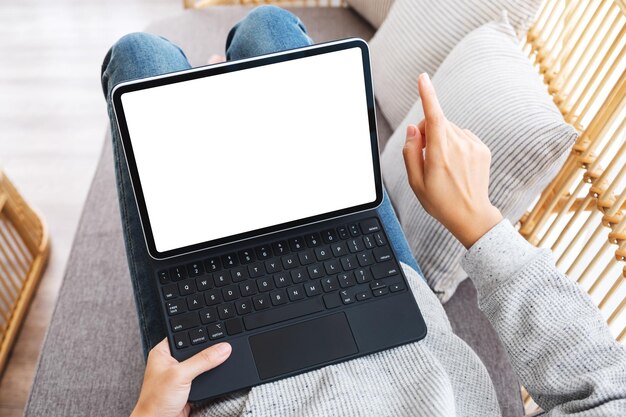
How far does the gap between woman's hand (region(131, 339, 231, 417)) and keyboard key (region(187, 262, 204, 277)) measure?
11 centimetres

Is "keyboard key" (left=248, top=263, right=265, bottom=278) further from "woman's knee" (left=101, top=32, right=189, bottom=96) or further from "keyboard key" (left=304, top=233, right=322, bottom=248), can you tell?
"woman's knee" (left=101, top=32, right=189, bottom=96)

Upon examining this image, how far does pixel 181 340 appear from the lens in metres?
0.68

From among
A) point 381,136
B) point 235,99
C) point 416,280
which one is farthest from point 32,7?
point 416,280

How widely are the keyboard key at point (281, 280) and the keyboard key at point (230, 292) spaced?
5 cm

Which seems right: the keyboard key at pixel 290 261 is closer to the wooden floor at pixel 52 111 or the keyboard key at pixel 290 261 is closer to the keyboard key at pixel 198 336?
the keyboard key at pixel 198 336

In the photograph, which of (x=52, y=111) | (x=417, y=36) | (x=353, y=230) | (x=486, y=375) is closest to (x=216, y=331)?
(x=353, y=230)

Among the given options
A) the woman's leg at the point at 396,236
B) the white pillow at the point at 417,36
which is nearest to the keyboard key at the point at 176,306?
the woman's leg at the point at 396,236

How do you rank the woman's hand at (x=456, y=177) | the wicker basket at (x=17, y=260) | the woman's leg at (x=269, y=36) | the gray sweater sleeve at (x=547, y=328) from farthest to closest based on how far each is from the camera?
1. the wicker basket at (x=17, y=260)
2. the woman's leg at (x=269, y=36)
3. the woman's hand at (x=456, y=177)
4. the gray sweater sleeve at (x=547, y=328)

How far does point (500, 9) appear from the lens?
96 cm

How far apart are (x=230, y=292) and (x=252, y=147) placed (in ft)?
0.63

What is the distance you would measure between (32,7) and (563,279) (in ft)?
7.32

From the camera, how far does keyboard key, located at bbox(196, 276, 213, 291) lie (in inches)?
28.1

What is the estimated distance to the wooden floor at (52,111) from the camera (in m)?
1.33

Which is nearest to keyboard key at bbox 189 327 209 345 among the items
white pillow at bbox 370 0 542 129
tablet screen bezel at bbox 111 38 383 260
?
tablet screen bezel at bbox 111 38 383 260
